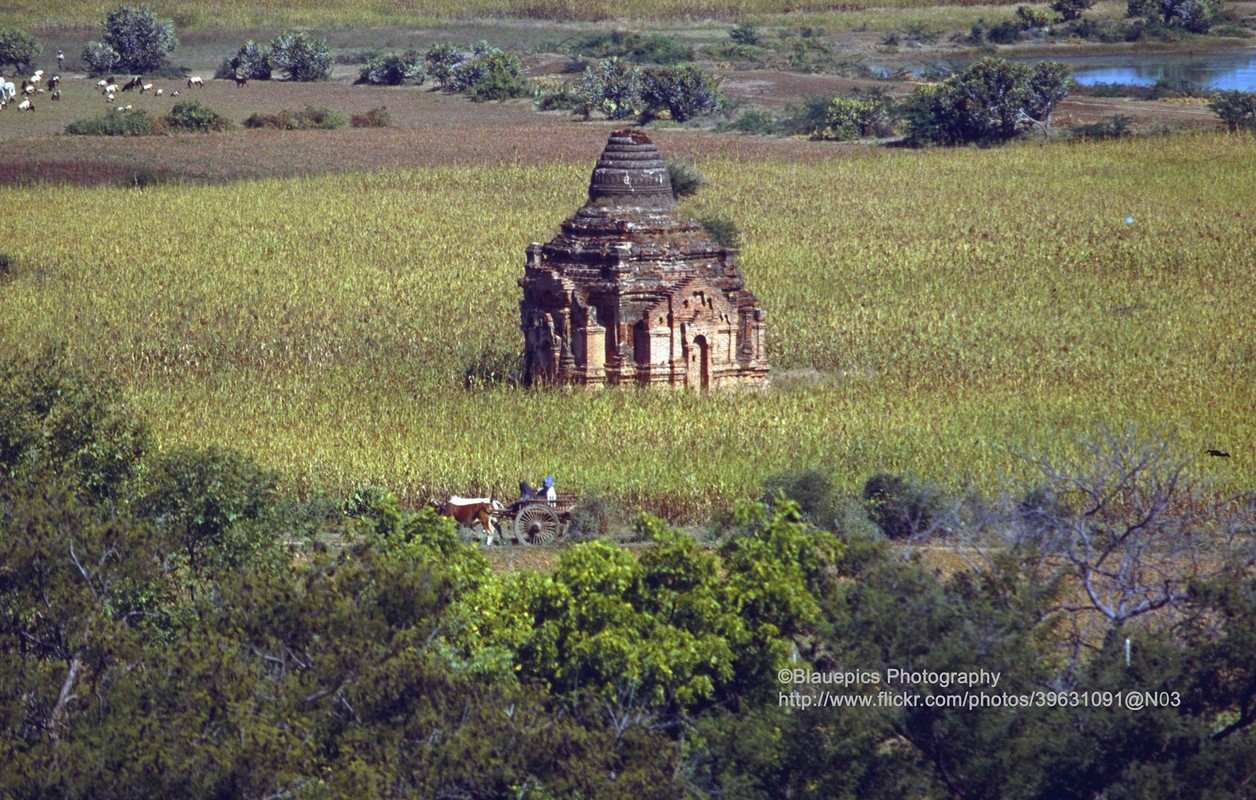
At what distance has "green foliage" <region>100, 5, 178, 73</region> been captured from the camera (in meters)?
87.1

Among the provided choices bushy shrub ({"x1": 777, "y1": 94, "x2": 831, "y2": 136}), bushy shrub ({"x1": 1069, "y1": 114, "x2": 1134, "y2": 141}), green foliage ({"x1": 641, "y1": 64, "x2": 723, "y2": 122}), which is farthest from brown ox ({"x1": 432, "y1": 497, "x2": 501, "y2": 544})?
green foliage ({"x1": 641, "y1": 64, "x2": 723, "y2": 122})

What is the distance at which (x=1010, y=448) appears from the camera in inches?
920

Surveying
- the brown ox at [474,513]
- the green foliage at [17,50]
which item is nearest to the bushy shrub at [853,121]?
the green foliage at [17,50]

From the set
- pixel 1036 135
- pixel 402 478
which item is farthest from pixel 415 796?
pixel 1036 135

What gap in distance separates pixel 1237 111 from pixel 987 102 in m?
7.55

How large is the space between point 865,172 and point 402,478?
3461 cm

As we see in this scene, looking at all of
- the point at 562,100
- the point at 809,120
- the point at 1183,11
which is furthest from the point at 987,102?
the point at 1183,11

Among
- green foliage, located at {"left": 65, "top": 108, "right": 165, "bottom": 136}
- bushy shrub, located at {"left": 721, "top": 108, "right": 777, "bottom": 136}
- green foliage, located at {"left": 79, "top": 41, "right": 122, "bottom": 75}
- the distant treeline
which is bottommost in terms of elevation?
bushy shrub, located at {"left": 721, "top": 108, "right": 777, "bottom": 136}

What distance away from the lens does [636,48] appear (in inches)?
3679

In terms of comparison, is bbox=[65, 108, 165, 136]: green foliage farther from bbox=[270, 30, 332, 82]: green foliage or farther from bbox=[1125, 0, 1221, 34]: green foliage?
bbox=[1125, 0, 1221, 34]: green foliage

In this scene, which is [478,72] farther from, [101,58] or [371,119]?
[101,58]

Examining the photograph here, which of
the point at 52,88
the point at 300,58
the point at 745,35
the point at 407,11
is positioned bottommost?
the point at 745,35

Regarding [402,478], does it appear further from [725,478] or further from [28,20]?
[28,20]

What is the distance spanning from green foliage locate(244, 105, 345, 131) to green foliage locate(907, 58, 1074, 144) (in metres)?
21.3
